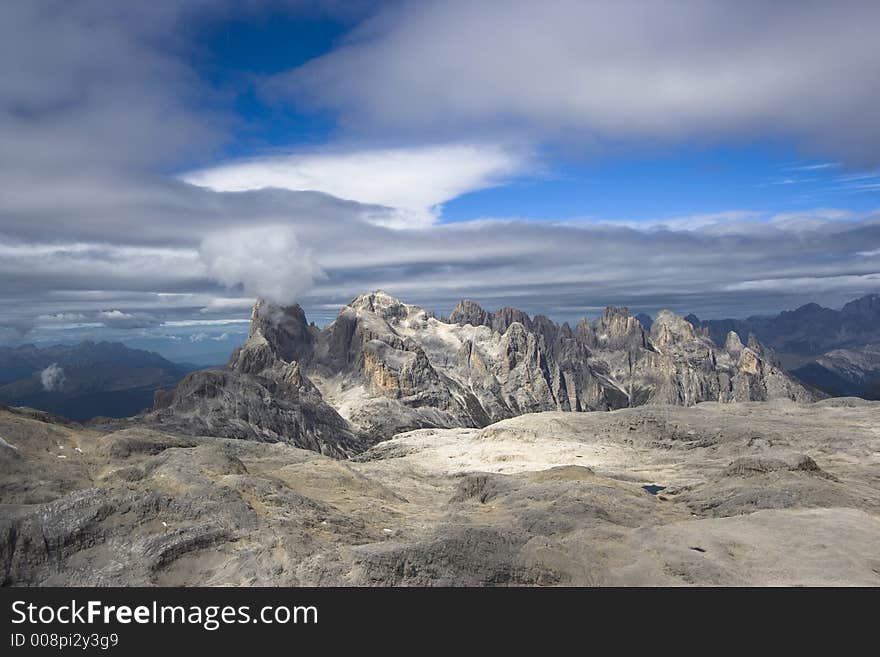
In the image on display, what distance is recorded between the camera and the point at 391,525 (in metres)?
75.1

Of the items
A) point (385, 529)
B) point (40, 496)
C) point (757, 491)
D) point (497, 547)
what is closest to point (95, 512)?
point (40, 496)

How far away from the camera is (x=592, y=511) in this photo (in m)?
75.6

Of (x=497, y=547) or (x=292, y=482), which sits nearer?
(x=497, y=547)

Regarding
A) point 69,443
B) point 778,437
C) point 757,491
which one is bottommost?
point 778,437

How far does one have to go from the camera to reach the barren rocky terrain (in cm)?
4684

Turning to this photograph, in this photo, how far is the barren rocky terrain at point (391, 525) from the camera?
154ft

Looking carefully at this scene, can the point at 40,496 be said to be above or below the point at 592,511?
above
